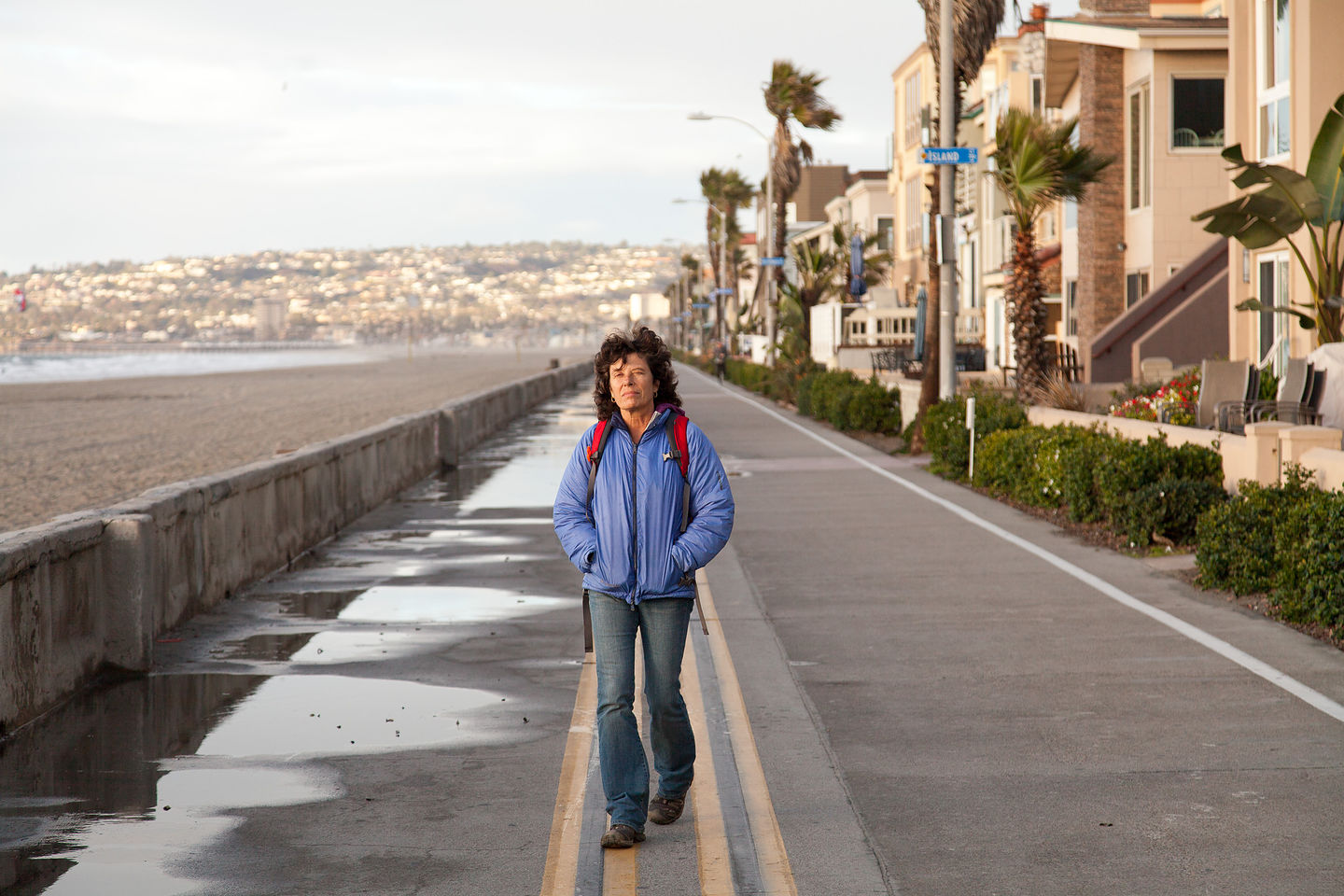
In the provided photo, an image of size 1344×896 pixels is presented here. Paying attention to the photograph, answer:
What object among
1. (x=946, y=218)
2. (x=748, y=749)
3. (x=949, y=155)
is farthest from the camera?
(x=946, y=218)

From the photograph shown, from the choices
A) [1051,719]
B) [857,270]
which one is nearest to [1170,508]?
[1051,719]

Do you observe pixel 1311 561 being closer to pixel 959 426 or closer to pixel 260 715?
pixel 260 715

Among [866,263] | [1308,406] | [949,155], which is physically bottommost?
[1308,406]

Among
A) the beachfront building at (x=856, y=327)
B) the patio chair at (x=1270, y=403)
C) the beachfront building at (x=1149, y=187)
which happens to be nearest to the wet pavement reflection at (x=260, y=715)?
the patio chair at (x=1270, y=403)

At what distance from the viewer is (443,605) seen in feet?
38.7

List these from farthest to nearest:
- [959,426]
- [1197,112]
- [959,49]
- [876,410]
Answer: [1197,112] < [876,410] < [959,49] < [959,426]

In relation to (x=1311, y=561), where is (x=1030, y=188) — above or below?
above

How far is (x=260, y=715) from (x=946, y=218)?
18178 millimetres

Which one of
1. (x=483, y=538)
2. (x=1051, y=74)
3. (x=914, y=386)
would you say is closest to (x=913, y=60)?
(x=1051, y=74)

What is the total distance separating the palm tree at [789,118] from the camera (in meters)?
56.5

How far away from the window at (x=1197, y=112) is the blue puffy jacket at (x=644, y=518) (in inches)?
1182

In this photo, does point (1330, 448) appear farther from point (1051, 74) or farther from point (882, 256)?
point (882, 256)

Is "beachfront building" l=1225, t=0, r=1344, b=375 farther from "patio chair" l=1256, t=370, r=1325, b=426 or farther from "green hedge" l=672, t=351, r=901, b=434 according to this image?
"green hedge" l=672, t=351, r=901, b=434

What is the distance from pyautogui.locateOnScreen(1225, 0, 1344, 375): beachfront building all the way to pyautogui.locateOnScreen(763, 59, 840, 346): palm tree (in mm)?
32561
